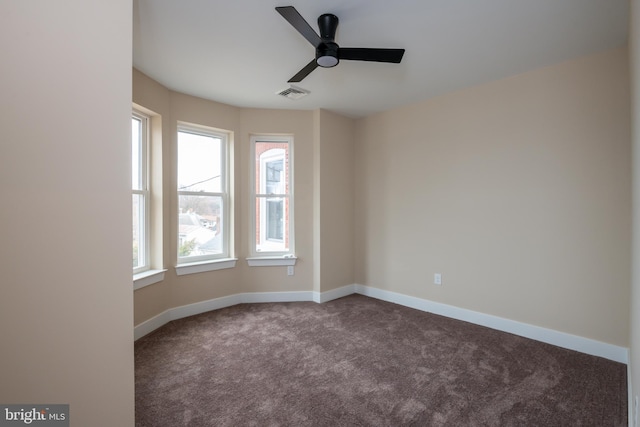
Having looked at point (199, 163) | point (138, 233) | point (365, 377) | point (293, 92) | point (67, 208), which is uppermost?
point (293, 92)

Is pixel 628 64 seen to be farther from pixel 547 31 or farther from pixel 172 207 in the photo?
pixel 172 207

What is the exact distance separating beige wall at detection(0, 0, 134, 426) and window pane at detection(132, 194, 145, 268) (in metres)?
2.44

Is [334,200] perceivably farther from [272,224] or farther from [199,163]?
[199,163]

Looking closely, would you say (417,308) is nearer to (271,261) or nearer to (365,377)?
(365,377)

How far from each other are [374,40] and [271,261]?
111 inches

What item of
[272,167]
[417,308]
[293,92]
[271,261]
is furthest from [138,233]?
[417,308]

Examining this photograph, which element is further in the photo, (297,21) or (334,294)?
(334,294)

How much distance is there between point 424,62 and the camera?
2680 mm

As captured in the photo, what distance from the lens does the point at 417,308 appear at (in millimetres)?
3740

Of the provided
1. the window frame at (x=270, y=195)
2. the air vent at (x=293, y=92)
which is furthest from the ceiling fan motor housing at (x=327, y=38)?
the window frame at (x=270, y=195)

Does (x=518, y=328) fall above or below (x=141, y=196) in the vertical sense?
below

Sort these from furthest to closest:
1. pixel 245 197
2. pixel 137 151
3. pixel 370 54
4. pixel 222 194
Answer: pixel 245 197
pixel 222 194
pixel 137 151
pixel 370 54

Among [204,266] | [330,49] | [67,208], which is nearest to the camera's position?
[67,208]

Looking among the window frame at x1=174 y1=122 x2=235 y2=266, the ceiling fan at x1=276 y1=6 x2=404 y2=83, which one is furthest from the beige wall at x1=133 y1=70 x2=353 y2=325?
the ceiling fan at x1=276 y1=6 x2=404 y2=83
